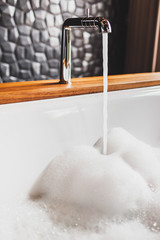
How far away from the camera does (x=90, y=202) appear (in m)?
0.75

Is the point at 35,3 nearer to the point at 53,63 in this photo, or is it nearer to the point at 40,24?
the point at 40,24

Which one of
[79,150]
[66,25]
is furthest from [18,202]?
[66,25]

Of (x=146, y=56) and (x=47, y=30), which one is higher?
(x=47, y=30)

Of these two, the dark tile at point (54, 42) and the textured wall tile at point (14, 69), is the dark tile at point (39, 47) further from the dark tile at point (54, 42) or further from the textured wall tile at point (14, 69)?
the textured wall tile at point (14, 69)

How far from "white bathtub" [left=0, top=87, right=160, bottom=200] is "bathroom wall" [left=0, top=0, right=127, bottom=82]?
722mm

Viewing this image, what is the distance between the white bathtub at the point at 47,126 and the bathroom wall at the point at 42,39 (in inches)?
28.4

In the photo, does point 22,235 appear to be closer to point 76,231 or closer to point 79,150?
point 76,231

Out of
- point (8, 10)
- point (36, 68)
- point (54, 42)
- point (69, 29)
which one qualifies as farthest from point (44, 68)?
point (69, 29)

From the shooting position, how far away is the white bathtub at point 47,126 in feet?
2.47

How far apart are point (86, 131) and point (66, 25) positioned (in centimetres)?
39

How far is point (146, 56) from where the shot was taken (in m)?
1.96

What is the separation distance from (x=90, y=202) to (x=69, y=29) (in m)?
0.61

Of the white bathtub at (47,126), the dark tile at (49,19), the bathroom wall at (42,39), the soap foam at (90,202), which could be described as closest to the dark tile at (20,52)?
the bathroom wall at (42,39)

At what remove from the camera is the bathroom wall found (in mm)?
1444
